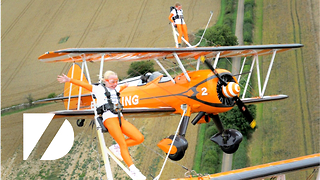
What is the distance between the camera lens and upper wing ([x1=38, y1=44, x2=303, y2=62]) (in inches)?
409

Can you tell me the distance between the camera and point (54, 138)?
383 inches

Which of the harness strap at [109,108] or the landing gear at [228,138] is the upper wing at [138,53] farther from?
the landing gear at [228,138]

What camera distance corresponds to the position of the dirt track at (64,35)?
2152 cm

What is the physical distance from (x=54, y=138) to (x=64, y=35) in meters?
24.5

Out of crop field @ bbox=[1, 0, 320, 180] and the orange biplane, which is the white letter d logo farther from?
crop field @ bbox=[1, 0, 320, 180]

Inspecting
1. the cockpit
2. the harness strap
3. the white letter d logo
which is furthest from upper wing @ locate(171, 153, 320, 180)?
the cockpit

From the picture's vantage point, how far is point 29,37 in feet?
110

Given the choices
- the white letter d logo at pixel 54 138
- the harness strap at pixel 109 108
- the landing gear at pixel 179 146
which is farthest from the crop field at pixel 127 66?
the harness strap at pixel 109 108

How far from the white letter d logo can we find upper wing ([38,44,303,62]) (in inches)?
66.9

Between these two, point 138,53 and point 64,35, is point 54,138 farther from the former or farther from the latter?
point 64,35

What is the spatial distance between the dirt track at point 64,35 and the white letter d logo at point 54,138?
793cm

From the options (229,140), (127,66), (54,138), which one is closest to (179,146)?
(229,140)

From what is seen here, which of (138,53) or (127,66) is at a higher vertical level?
(127,66)

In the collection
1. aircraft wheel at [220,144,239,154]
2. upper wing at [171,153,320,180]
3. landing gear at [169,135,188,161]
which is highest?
aircraft wheel at [220,144,239,154]
